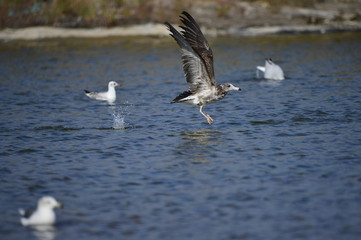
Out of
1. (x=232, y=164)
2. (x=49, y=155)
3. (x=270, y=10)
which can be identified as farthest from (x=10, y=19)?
→ (x=232, y=164)

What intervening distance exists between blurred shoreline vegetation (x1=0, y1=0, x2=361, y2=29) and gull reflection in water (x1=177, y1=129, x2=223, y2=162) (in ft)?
61.7

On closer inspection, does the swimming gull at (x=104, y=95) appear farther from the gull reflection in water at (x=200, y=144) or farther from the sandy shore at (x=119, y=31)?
the sandy shore at (x=119, y=31)

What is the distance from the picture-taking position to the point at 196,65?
12172mm

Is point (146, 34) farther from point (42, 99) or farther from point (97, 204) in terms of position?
point (97, 204)

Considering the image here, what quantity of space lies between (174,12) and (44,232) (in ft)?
83.3

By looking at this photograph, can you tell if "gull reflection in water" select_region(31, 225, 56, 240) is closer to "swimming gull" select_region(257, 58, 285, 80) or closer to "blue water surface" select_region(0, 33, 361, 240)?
"blue water surface" select_region(0, 33, 361, 240)

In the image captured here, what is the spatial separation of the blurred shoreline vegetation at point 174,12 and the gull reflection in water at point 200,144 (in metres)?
18.8

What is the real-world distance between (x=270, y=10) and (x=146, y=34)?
21.7ft

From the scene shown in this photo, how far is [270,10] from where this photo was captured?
31.0 metres

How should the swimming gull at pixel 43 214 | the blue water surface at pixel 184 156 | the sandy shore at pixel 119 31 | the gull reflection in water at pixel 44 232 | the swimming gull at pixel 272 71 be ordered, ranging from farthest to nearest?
the sandy shore at pixel 119 31 < the swimming gull at pixel 272 71 < the blue water surface at pixel 184 156 < the swimming gull at pixel 43 214 < the gull reflection in water at pixel 44 232

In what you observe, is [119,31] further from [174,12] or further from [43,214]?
[43,214]

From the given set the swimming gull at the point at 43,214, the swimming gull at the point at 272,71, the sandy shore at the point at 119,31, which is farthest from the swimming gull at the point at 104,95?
the sandy shore at the point at 119,31

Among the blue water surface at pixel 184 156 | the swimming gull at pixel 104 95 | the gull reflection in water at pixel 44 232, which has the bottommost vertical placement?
the gull reflection in water at pixel 44 232

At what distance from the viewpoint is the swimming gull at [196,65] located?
11773 millimetres
